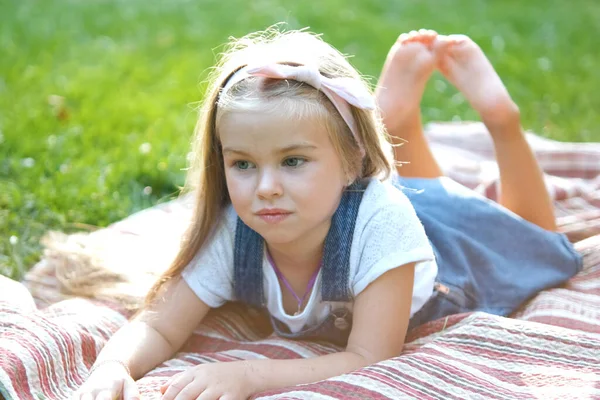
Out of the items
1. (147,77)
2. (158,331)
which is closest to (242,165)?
(158,331)

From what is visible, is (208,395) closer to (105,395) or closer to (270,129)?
(105,395)

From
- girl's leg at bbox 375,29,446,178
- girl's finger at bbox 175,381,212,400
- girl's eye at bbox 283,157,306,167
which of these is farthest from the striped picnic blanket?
girl's leg at bbox 375,29,446,178

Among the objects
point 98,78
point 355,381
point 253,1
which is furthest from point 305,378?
point 253,1

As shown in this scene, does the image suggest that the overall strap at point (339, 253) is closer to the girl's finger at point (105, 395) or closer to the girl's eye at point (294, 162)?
the girl's eye at point (294, 162)

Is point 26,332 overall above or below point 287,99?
below

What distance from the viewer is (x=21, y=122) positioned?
13.4 feet

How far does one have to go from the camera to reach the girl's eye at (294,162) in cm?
206

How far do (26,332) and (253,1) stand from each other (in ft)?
16.2

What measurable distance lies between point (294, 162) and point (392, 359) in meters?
0.53

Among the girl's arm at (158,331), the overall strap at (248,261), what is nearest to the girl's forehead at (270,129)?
the overall strap at (248,261)

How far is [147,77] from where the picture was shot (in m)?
4.96

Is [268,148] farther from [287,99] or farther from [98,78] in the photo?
[98,78]

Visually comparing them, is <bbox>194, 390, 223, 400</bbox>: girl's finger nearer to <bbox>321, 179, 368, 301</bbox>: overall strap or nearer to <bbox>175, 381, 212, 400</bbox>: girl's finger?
<bbox>175, 381, 212, 400</bbox>: girl's finger

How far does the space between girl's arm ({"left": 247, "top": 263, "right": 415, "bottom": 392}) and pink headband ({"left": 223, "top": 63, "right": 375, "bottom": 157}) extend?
374mm
